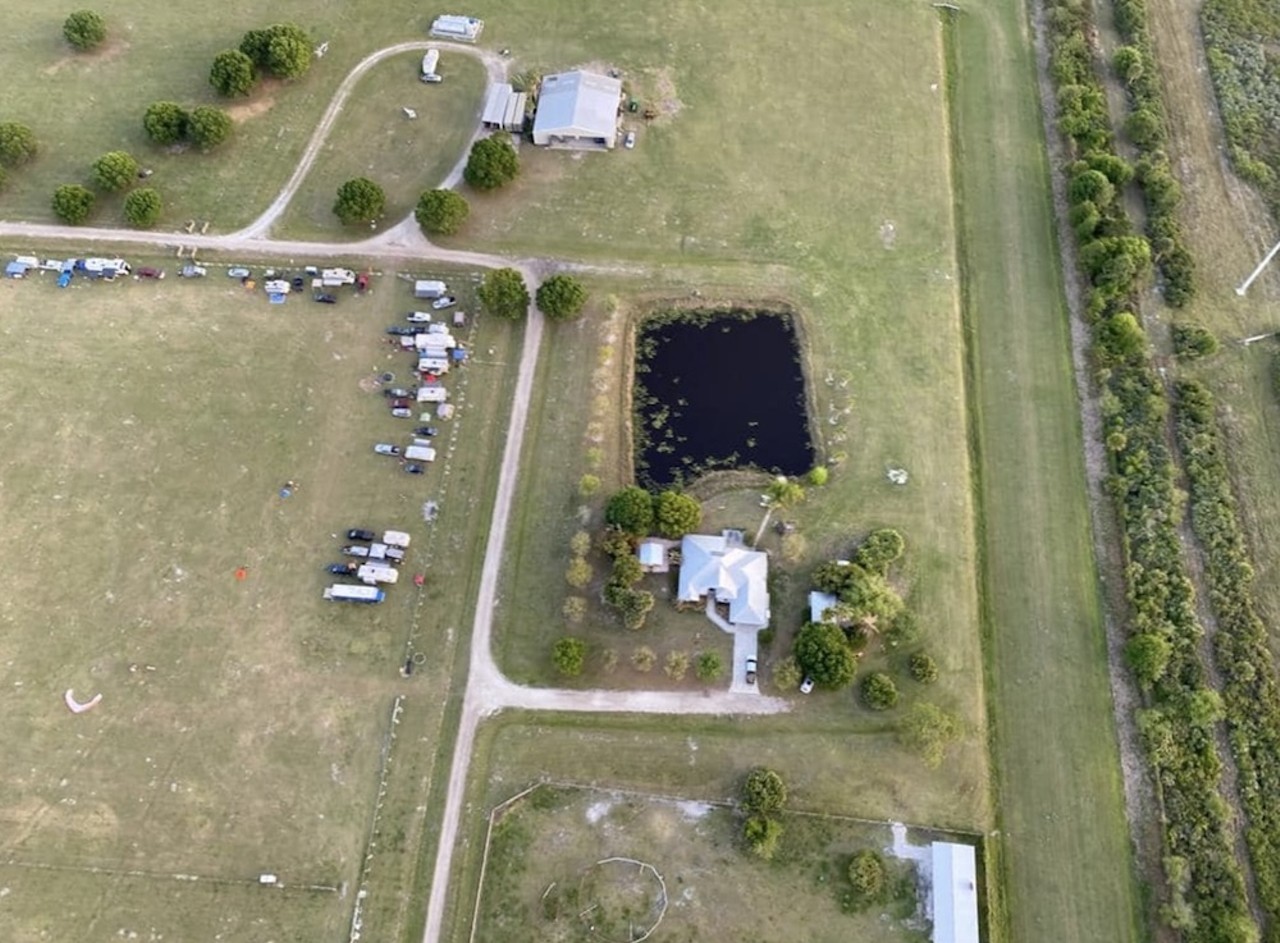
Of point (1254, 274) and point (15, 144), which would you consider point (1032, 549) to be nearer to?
point (1254, 274)

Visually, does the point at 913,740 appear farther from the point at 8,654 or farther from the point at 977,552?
the point at 8,654

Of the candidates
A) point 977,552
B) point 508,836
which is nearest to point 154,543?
point 508,836

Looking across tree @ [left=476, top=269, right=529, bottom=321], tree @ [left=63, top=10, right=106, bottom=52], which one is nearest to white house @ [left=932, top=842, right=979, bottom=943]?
tree @ [left=476, top=269, right=529, bottom=321]

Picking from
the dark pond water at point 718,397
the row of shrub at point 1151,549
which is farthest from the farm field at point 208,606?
the row of shrub at point 1151,549

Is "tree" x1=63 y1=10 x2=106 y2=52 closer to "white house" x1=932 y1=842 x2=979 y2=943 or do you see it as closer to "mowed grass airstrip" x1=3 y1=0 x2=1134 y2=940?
"mowed grass airstrip" x1=3 y1=0 x2=1134 y2=940

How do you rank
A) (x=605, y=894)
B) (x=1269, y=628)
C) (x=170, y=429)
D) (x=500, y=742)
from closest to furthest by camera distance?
(x=605, y=894) → (x=500, y=742) → (x=1269, y=628) → (x=170, y=429)

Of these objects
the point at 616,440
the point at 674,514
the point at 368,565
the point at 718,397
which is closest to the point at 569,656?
the point at 674,514

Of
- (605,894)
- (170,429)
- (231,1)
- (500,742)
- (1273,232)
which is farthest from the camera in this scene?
(231,1)
